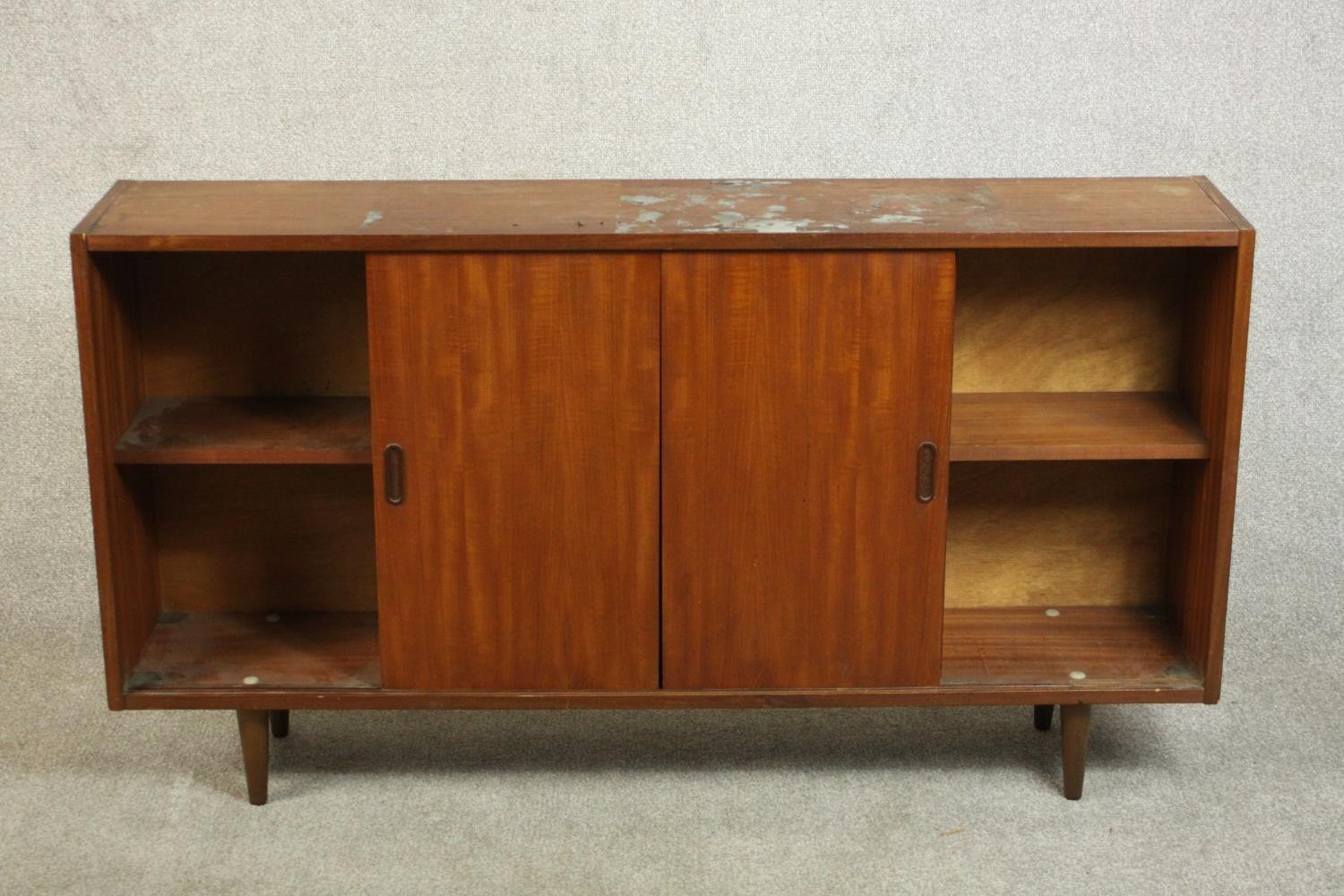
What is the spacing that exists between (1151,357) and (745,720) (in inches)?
34.0

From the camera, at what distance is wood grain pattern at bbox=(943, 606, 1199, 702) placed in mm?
3158

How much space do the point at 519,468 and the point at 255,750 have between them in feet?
2.00

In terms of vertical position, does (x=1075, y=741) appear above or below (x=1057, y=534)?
below

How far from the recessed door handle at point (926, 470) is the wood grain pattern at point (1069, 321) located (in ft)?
1.00

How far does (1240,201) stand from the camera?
3.94 meters

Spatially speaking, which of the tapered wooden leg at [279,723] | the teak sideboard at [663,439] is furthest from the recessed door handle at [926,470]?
the tapered wooden leg at [279,723]

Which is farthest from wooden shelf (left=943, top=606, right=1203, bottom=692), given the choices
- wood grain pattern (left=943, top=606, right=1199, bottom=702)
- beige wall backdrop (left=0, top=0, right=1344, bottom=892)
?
beige wall backdrop (left=0, top=0, right=1344, bottom=892)

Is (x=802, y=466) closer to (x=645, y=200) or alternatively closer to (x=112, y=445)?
(x=645, y=200)

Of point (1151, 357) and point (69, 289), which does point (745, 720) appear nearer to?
point (1151, 357)

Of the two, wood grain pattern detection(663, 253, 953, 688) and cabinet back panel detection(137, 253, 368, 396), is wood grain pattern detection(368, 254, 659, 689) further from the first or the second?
cabinet back panel detection(137, 253, 368, 396)

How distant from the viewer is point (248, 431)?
3135 mm

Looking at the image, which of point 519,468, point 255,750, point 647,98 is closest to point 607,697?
point 519,468

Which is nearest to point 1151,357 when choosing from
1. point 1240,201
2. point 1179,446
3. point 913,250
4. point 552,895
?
point 1179,446

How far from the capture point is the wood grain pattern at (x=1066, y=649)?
3158mm
